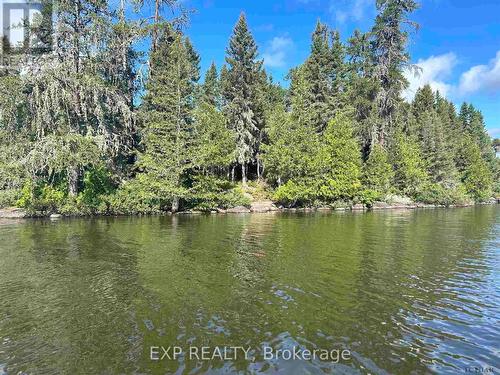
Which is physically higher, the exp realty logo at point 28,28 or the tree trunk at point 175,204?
the exp realty logo at point 28,28

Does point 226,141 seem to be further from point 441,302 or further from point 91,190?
point 441,302

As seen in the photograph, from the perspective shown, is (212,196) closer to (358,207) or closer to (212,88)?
(358,207)

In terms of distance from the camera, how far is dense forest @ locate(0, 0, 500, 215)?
103 ft

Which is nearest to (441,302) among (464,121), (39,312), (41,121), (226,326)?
(226,326)

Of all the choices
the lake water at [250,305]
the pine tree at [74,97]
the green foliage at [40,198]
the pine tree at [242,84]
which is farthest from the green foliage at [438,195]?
the green foliage at [40,198]

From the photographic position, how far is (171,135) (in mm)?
35562

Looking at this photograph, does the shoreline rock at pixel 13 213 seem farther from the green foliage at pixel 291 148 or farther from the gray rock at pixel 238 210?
the green foliage at pixel 291 148

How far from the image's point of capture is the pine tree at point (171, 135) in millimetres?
34094

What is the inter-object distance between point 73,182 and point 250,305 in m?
28.7

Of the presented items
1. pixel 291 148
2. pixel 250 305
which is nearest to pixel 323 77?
pixel 291 148

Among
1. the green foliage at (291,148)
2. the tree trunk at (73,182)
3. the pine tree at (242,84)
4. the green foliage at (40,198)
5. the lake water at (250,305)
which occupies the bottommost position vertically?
the lake water at (250,305)

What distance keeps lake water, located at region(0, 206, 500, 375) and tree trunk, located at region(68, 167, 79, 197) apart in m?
15.1

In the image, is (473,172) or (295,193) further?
(473,172)

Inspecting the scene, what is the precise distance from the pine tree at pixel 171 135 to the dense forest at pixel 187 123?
13 cm
